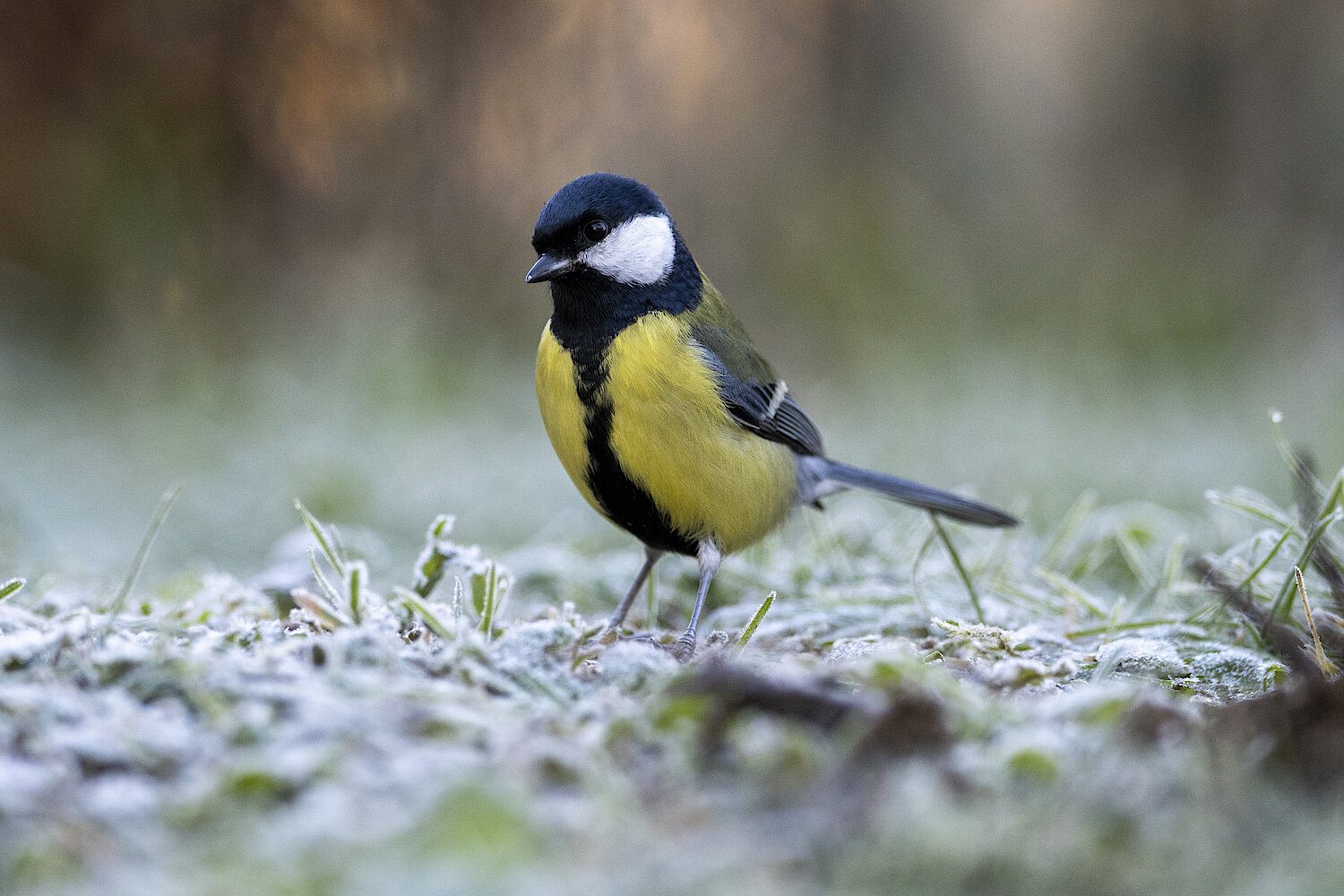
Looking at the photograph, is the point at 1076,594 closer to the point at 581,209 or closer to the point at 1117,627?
the point at 1117,627

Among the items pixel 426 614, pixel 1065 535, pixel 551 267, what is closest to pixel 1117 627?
pixel 1065 535

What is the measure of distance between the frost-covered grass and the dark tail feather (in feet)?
3.79

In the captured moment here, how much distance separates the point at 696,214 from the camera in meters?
8.59

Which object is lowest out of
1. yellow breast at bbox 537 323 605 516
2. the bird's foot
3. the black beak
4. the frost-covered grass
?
the frost-covered grass

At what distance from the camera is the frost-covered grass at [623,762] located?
119cm

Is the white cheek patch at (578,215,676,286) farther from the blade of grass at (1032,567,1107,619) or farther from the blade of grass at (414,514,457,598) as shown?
the blade of grass at (1032,567,1107,619)

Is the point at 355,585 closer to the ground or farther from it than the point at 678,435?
closer to the ground

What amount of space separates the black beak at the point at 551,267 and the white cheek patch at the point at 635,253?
1.5 inches

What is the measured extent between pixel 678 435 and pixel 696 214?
604 centimetres

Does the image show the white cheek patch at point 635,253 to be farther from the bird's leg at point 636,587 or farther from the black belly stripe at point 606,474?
the bird's leg at point 636,587

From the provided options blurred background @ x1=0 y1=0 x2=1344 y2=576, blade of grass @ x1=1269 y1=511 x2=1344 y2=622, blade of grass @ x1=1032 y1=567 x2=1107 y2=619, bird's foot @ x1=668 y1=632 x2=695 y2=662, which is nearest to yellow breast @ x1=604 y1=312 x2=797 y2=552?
bird's foot @ x1=668 y1=632 x2=695 y2=662

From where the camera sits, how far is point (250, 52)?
7.53 meters

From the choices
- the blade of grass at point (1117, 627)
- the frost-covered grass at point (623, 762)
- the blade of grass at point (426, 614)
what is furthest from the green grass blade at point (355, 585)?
the blade of grass at point (1117, 627)

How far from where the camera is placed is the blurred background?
6.68m
